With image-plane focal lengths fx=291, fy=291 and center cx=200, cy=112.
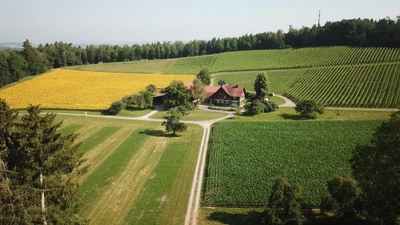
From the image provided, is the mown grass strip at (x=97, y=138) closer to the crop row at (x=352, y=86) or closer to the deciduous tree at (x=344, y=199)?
the deciduous tree at (x=344, y=199)

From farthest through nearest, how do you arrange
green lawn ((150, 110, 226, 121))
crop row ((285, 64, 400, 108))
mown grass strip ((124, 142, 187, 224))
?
crop row ((285, 64, 400, 108)) → green lawn ((150, 110, 226, 121)) → mown grass strip ((124, 142, 187, 224))

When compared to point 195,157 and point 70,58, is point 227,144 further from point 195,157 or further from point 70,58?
point 70,58

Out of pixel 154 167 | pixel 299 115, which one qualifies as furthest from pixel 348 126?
pixel 154 167

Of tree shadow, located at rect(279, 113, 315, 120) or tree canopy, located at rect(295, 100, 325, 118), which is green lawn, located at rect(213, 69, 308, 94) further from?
tree canopy, located at rect(295, 100, 325, 118)

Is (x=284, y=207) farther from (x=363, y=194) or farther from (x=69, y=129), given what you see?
(x=69, y=129)

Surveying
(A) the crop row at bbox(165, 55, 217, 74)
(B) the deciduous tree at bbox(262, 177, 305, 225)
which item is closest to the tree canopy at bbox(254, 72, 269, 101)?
(A) the crop row at bbox(165, 55, 217, 74)

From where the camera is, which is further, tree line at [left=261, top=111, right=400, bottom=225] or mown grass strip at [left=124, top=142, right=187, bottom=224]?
mown grass strip at [left=124, top=142, right=187, bottom=224]
